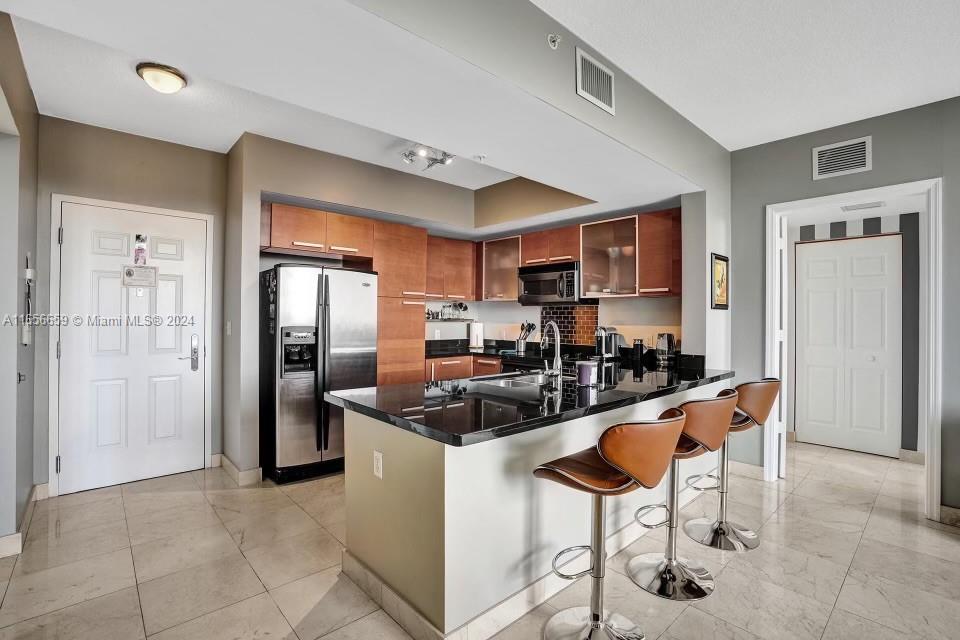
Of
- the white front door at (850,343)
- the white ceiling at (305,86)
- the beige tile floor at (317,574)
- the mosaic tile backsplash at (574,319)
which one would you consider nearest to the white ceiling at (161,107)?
the white ceiling at (305,86)

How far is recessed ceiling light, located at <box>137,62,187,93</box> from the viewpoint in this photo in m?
2.65

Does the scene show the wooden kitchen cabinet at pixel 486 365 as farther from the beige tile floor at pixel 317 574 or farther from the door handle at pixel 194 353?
the door handle at pixel 194 353

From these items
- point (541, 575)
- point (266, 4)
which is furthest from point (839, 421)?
point (266, 4)

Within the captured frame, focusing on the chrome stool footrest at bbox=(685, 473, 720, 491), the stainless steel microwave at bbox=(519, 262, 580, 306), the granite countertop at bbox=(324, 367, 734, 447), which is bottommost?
the chrome stool footrest at bbox=(685, 473, 720, 491)

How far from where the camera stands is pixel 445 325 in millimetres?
5836

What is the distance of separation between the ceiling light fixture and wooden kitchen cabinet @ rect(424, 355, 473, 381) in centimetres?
206

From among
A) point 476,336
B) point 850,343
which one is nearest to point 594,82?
point 476,336

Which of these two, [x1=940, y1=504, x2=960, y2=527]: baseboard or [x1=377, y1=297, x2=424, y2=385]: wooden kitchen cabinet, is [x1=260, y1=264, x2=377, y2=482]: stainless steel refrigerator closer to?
[x1=377, y1=297, x2=424, y2=385]: wooden kitchen cabinet

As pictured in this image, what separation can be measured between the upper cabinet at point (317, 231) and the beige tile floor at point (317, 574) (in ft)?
6.56

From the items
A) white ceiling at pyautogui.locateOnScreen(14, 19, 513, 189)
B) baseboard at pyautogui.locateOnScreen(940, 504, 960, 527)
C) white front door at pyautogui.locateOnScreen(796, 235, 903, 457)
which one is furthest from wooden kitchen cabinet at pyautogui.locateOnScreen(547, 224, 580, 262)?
baseboard at pyautogui.locateOnScreen(940, 504, 960, 527)

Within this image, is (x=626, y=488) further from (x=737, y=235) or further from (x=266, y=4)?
(x=737, y=235)

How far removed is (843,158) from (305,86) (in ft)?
12.2

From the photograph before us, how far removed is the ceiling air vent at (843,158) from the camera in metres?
3.34

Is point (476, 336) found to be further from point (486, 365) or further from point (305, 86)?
point (305, 86)
